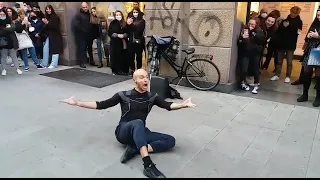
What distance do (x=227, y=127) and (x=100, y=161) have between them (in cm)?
199

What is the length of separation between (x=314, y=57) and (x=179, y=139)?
302cm

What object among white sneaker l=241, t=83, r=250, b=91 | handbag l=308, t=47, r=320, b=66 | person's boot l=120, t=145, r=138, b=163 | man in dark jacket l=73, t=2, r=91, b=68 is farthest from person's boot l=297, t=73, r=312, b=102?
man in dark jacket l=73, t=2, r=91, b=68

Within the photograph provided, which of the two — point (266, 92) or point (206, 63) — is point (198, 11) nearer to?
point (206, 63)

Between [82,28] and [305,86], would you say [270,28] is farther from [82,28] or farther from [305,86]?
[82,28]

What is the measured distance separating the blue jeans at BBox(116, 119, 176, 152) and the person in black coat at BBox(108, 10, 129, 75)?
424 cm

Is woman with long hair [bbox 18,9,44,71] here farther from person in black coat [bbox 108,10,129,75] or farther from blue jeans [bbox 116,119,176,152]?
blue jeans [bbox 116,119,176,152]

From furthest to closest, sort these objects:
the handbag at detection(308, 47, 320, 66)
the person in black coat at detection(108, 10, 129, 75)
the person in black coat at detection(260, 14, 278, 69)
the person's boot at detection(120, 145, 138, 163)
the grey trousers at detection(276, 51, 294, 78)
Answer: the person in black coat at detection(108, 10, 129, 75) → the person in black coat at detection(260, 14, 278, 69) → the grey trousers at detection(276, 51, 294, 78) → the handbag at detection(308, 47, 320, 66) → the person's boot at detection(120, 145, 138, 163)

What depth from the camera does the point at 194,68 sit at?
5.96m

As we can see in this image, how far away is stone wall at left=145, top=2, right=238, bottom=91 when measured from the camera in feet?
18.3

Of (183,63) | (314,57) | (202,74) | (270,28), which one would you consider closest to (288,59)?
(270,28)

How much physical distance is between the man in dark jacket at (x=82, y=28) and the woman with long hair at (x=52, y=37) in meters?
0.52

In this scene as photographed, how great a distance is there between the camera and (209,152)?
3.34m

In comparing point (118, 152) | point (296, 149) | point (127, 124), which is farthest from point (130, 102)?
point (296, 149)

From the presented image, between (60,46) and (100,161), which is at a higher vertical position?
(60,46)
